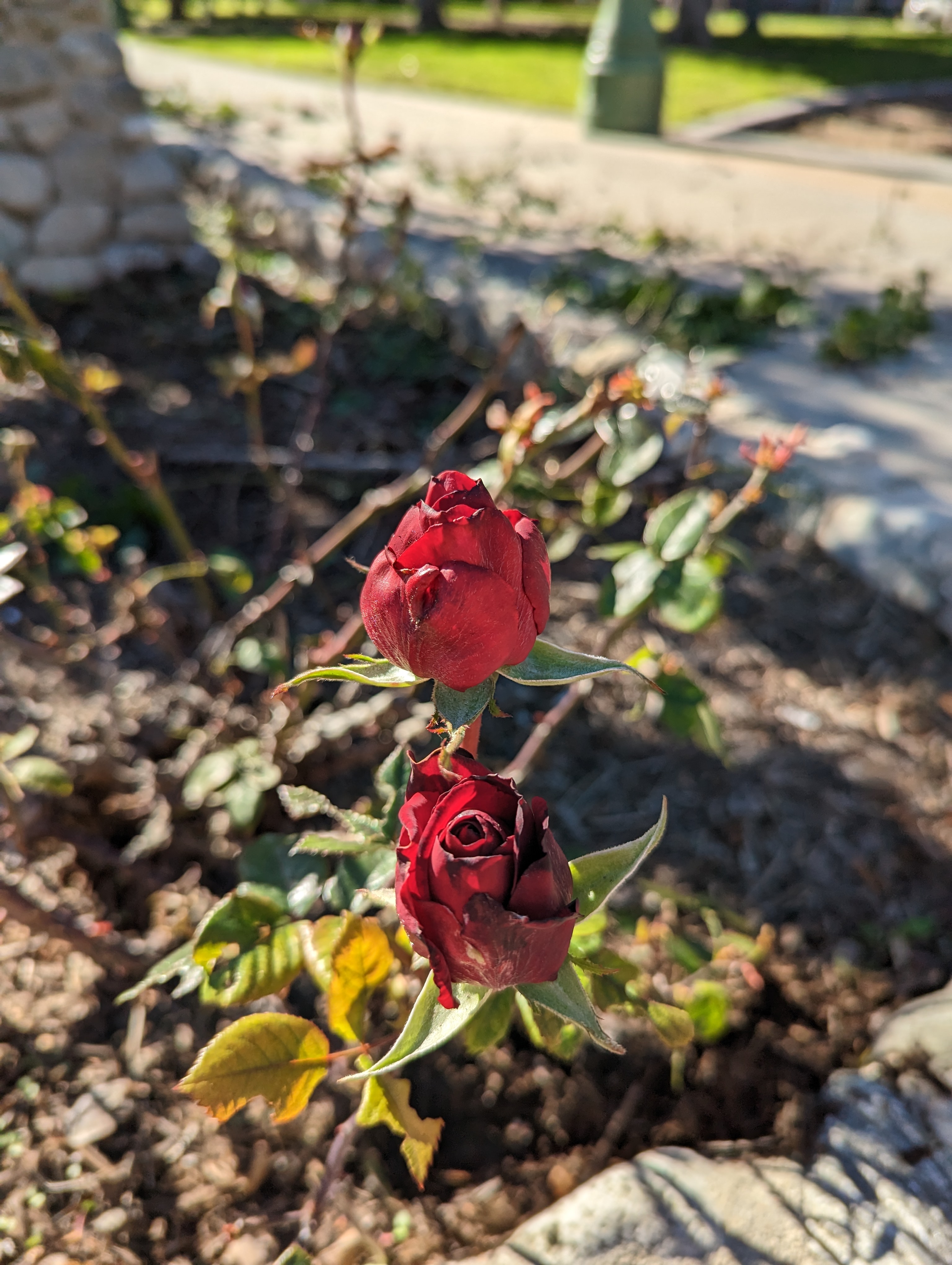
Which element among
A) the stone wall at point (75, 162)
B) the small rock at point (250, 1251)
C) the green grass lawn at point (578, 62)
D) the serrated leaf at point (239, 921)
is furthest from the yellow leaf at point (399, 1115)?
the green grass lawn at point (578, 62)

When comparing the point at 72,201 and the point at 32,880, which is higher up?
the point at 72,201

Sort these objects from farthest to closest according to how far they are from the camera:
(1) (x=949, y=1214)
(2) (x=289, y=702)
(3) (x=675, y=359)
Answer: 1. (2) (x=289, y=702)
2. (3) (x=675, y=359)
3. (1) (x=949, y=1214)

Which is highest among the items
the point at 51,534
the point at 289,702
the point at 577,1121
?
the point at 51,534

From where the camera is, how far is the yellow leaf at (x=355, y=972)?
827mm

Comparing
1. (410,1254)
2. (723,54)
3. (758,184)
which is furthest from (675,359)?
(723,54)

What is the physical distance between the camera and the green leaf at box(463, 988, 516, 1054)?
2.87 ft

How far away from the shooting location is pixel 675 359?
1.29 meters

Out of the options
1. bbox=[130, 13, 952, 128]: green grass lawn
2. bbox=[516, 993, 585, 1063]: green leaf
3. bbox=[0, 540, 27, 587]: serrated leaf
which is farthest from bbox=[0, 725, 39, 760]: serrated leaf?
bbox=[130, 13, 952, 128]: green grass lawn

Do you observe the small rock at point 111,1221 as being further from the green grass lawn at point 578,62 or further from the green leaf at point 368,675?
the green grass lawn at point 578,62

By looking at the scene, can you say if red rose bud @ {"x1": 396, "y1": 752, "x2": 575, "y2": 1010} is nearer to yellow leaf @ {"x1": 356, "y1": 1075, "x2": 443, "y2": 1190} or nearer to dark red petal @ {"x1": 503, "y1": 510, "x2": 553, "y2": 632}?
dark red petal @ {"x1": 503, "y1": 510, "x2": 553, "y2": 632}

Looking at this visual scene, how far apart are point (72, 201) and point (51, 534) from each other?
8.80 feet

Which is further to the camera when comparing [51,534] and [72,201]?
[72,201]

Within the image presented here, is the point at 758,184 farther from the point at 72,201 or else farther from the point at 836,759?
the point at 836,759

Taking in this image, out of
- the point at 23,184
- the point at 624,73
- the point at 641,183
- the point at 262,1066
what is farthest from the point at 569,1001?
the point at 624,73
